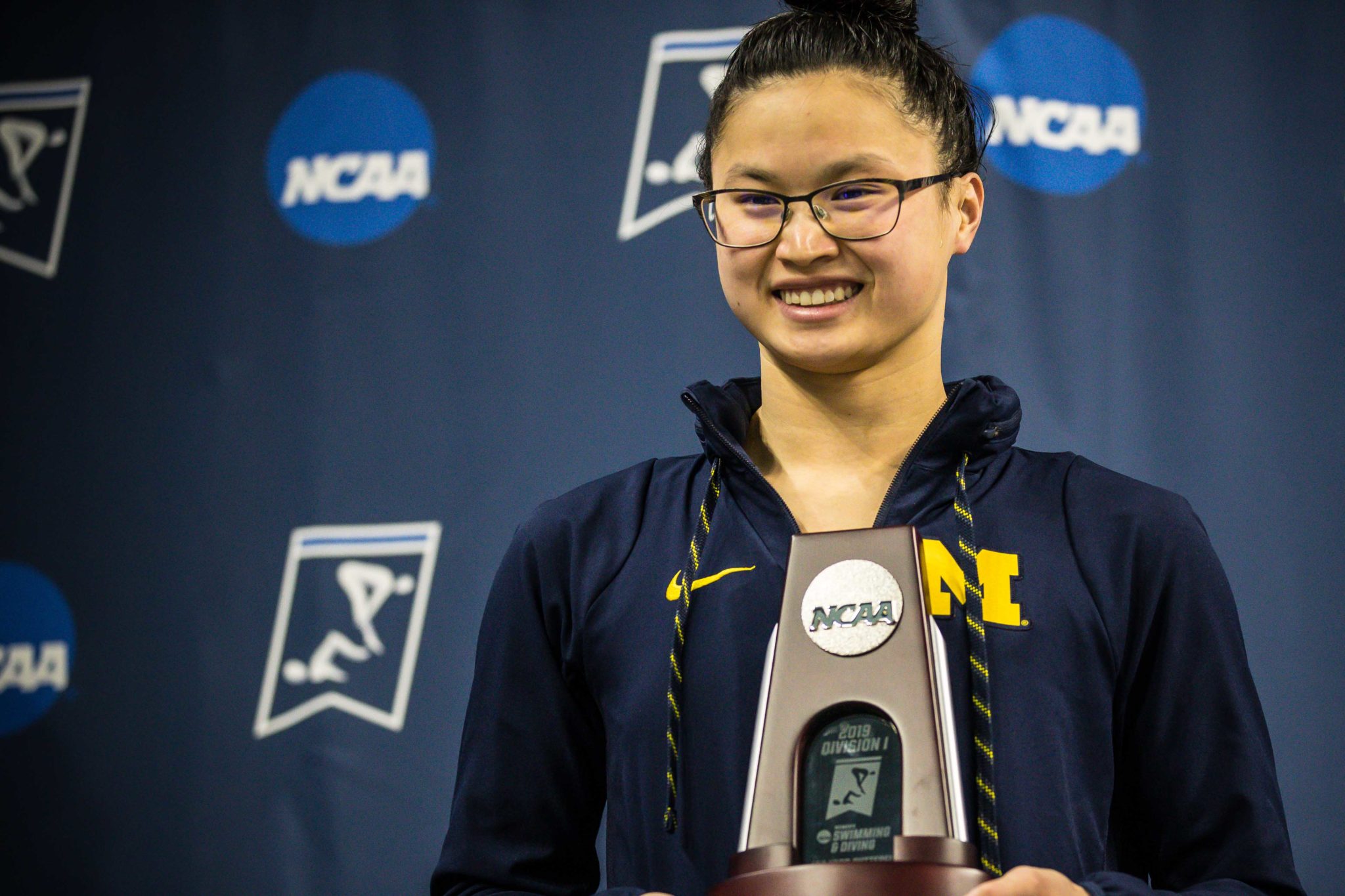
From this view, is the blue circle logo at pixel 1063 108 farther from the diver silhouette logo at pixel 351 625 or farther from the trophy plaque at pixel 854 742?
the trophy plaque at pixel 854 742

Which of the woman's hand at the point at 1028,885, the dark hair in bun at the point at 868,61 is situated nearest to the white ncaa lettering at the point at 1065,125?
the dark hair in bun at the point at 868,61

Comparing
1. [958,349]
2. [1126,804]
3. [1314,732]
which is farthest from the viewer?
[958,349]

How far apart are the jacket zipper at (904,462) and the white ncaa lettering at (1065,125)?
848 mm

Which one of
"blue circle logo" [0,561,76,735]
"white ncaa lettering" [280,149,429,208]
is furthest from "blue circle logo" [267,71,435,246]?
"blue circle logo" [0,561,76,735]

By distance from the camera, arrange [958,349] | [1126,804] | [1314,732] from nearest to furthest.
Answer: [1126,804] < [1314,732] < [958,349]

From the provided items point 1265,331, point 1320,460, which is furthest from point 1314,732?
point 1265,331

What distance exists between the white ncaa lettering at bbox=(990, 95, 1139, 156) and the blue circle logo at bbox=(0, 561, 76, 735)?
4.50 feet

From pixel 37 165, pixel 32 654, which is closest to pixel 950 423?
pixel 32 654

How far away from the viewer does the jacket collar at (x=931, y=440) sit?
1.07 metres

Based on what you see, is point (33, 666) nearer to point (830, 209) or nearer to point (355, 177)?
point (355, 177)

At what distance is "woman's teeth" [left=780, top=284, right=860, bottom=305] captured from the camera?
1.06 metres

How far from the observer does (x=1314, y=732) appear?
5.53 feet

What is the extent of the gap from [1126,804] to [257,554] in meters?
1.25

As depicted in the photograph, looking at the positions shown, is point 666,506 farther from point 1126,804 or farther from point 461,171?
point 461,171
